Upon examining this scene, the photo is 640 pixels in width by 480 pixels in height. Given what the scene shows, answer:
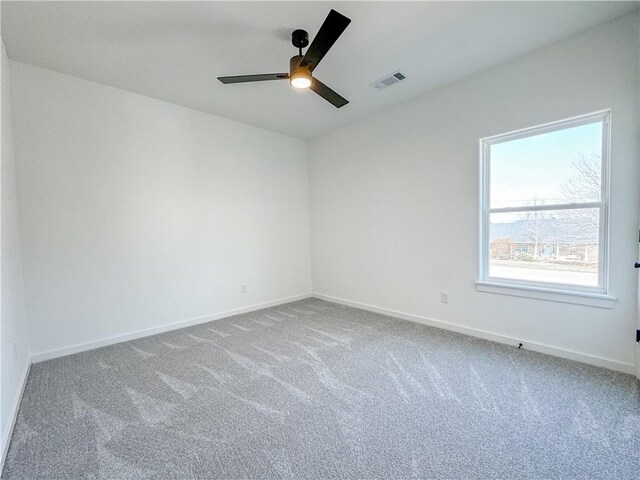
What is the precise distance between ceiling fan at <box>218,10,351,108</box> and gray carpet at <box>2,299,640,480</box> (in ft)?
7.89

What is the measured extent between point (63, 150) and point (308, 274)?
361 centimetres

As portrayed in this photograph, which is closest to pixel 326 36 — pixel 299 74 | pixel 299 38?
pixel 299 74

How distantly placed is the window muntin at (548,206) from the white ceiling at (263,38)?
85cm


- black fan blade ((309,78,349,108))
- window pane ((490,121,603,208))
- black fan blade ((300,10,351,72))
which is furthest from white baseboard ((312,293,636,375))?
black fan blade ((300,10,351,72))

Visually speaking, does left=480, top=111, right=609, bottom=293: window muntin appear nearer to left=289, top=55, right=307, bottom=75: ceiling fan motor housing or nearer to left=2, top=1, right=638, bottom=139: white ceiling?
Answer: left=2, top=1, right=638, bottom=139: white ceiling

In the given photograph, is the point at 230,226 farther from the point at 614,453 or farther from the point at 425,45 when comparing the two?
the point at 614,453

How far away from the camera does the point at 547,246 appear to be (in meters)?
2.73

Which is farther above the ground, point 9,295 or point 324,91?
point 324,91

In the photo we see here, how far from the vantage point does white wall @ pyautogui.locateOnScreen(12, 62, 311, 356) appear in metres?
2.72

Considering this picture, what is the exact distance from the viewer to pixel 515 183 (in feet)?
9.51

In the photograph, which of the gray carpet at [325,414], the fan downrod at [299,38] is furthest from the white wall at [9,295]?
the fan downrod at [299,38]

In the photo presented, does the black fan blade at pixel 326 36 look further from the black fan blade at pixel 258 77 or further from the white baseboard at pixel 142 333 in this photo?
the white baseboard at pixel 142 333

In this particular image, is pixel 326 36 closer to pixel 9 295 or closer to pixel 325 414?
pixel 325 414

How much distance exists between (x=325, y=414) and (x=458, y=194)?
2.63 meters
